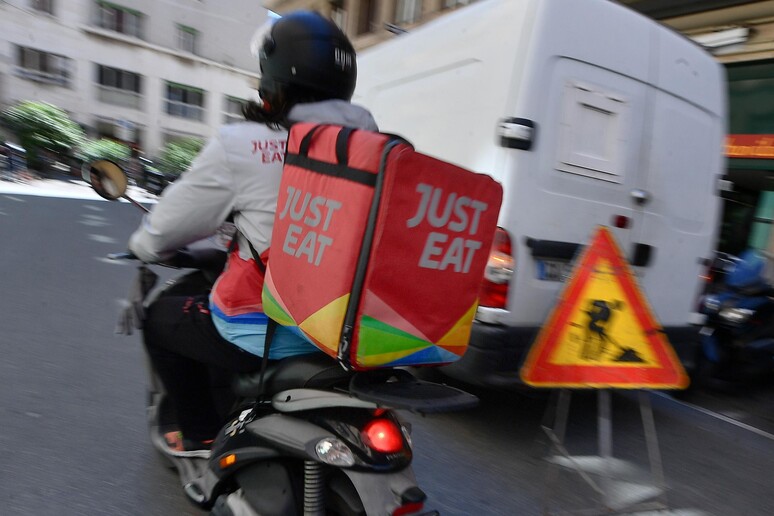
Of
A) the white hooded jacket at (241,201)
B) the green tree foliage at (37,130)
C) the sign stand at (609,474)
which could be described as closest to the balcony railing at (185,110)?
the green tree foliage at (37,130)

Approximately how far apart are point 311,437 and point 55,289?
5.31 m

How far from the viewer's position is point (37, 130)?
21.1 meters

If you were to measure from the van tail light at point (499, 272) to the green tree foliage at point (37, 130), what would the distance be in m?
22.1

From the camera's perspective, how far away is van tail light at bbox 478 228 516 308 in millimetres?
3287

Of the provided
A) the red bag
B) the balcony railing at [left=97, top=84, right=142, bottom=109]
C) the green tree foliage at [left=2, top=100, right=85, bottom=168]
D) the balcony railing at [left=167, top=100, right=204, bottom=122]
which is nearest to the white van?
the red bag

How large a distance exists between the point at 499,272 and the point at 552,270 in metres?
0.41

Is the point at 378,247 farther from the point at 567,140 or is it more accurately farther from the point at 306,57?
the point at 567,140

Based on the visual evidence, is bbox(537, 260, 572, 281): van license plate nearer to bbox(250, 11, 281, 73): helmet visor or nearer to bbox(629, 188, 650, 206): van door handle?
bbox(629, 188, 650, 206): van door handle

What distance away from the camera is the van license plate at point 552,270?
3.44 metres

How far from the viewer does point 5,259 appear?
692 cm

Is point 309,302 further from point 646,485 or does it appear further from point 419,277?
point 646,485

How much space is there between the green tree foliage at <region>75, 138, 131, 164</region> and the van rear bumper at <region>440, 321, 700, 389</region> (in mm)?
22188

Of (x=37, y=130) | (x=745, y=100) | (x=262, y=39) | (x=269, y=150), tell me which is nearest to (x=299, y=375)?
(x=269, y=150)

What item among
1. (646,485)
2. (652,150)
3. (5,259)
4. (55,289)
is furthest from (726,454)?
(5,259)
